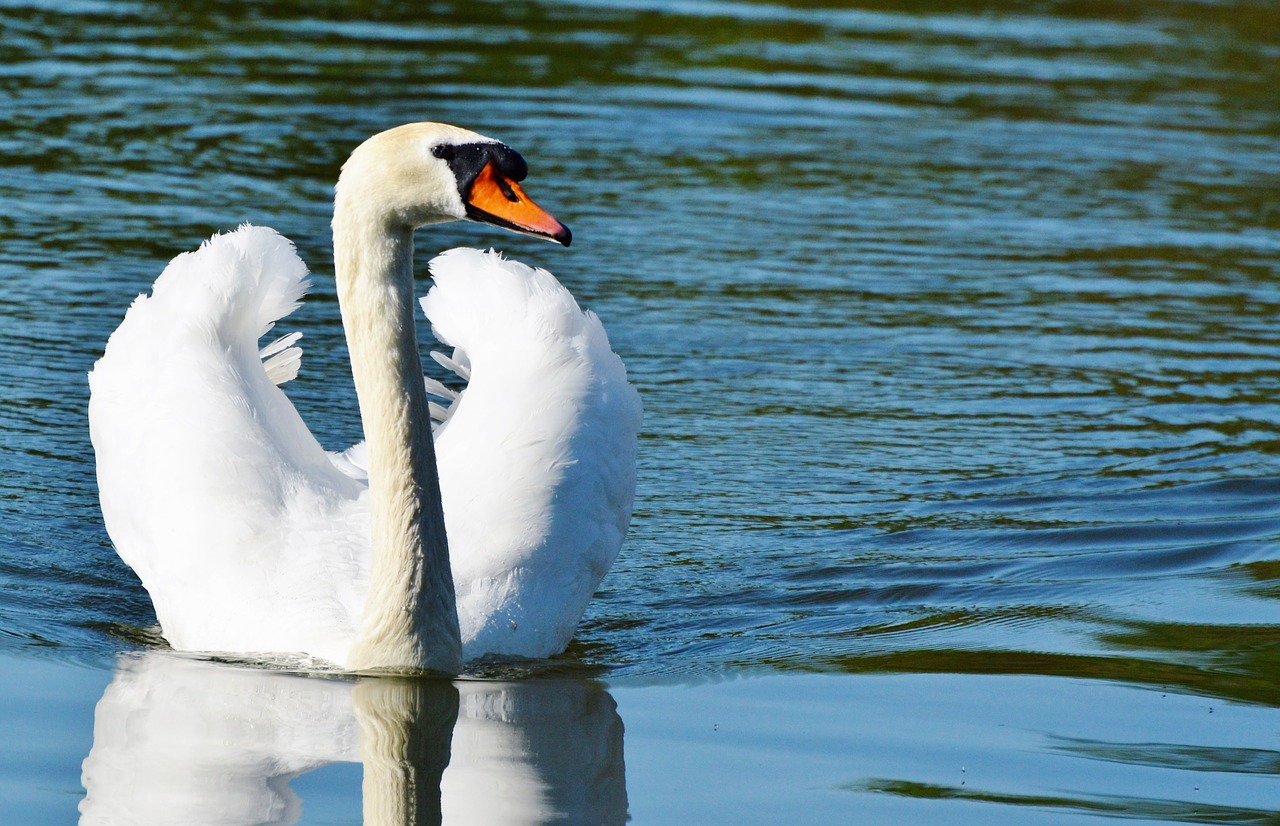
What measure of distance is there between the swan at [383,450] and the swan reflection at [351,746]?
0.17 metres

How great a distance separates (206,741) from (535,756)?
2.86 ft

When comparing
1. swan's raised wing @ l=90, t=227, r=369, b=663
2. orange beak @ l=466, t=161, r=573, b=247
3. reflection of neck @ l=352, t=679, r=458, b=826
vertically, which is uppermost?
orange beak @ l=466, t=161, r=573, b=247

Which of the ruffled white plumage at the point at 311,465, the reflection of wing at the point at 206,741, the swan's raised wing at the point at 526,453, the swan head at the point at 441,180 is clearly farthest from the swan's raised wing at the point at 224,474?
the swan head at the point at 441,180

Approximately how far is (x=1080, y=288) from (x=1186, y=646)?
530 cm

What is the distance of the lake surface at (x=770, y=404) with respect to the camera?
5328 millimetres

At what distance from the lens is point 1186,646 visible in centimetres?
650

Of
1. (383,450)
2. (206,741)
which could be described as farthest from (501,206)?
(206,741)

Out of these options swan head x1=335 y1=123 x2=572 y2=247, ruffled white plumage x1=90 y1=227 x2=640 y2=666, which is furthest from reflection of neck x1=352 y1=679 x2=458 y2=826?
swan head x1=335 y1=123 x2=572 y2=247

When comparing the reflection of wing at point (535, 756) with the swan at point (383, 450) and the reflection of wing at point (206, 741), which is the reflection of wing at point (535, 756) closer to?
the swan at point (383, 450)

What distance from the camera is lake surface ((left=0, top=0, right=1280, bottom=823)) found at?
5328 mm

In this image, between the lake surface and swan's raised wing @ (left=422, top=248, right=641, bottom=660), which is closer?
the lake surface

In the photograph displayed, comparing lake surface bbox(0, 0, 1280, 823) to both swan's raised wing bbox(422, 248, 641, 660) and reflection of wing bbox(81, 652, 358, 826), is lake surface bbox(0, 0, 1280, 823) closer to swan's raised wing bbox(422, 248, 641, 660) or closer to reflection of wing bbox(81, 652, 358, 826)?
reflection of wing bbox(81, 652, 358, 826)

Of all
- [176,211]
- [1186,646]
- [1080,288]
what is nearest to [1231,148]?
[1080,288]

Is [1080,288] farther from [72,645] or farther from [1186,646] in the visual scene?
[72,645]
